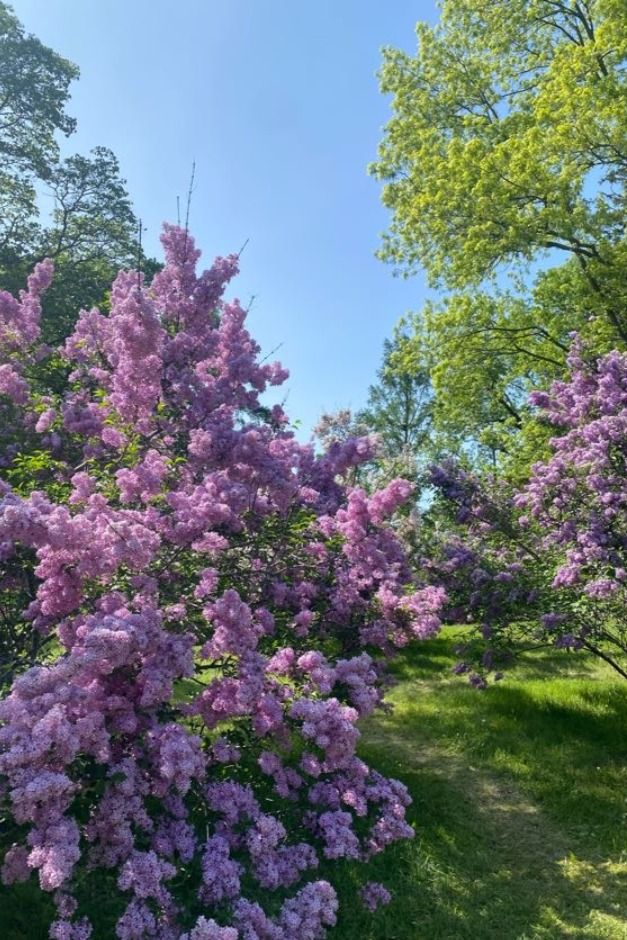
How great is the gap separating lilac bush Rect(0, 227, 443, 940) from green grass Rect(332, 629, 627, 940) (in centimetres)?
69

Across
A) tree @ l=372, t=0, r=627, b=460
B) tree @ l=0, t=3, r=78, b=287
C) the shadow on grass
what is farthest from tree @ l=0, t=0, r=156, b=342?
the shadow on grass

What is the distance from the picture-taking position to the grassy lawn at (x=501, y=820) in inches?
183

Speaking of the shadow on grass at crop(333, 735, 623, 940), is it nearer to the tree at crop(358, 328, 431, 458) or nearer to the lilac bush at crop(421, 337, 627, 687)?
the lilac bush at crop(421, 337, 627, 687)

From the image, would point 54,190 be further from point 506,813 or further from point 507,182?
point 506,813

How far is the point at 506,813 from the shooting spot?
21.2 ft

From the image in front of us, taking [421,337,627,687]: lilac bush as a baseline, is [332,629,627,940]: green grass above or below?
below

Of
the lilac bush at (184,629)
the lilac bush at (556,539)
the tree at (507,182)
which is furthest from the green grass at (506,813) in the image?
the tree at (507,182)

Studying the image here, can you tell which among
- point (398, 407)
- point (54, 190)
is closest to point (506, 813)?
point (54, 190)

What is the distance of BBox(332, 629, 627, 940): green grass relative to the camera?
4730 mm

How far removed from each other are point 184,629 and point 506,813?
14.8 feet

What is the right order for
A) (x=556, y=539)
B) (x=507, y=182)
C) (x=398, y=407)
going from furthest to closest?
(x=398, y=407) → (x=507, y=182) → (x=556, y=539)

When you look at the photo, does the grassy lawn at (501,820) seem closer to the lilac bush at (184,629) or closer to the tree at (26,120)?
the lilac bush at (184,629)

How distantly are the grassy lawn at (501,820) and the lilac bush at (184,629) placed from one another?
A: 569mm

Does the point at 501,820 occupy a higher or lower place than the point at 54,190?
lower
